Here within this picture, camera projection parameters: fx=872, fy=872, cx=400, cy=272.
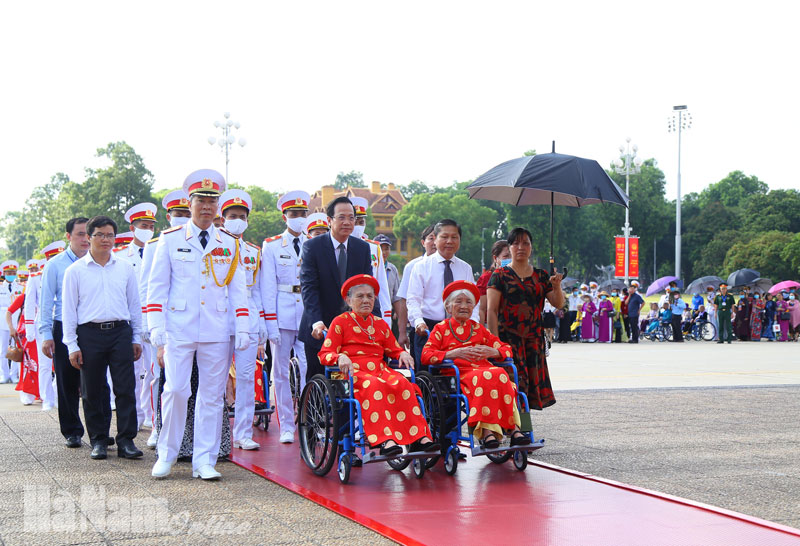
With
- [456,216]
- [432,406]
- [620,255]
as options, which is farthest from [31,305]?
[456,216]

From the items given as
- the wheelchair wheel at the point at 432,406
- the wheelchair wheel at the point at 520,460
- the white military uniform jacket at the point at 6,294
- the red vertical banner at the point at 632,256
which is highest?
the red vertical banner at the point at 632,256

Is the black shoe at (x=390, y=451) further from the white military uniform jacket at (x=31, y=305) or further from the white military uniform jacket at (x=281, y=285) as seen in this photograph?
the white military uniform jacket at (x=31, y=305)

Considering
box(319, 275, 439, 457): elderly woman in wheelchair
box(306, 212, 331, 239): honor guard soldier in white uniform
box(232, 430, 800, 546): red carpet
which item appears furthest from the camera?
box(306, 212, 331, 239): honor guard soldier in white uniform

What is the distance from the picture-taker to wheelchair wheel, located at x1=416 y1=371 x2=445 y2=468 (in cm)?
608

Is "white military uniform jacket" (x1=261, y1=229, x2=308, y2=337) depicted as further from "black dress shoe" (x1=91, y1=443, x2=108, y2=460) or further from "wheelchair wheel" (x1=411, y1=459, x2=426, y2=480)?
"wheelchair wheel" (x1=411, y1=459, x2=426, y2=480)

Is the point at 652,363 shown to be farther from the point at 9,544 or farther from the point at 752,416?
the point at 9,544

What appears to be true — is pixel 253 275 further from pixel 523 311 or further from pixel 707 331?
pixel 707 331

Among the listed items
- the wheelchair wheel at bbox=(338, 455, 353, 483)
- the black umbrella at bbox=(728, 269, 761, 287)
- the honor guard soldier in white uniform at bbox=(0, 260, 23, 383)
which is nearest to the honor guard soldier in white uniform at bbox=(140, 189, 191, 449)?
the wheelchair wheel at bbox=(338, 455, 353, 483)

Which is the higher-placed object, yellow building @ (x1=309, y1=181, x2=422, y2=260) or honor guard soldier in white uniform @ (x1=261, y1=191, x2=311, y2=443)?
yellow building @ (x1=309, y1=181, x2=422, y2=260)

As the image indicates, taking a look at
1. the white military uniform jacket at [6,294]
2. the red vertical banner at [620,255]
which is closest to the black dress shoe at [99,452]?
the white military uniform jacket at [6,294]

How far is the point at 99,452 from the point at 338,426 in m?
2.17

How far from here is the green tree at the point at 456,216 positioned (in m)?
82.6

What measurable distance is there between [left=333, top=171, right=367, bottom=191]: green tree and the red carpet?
126 metres

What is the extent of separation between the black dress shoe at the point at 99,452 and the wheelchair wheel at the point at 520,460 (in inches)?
125
